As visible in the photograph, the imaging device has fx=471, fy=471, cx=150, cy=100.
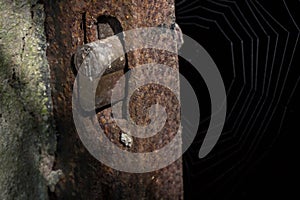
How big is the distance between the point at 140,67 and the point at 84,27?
0.35 ft

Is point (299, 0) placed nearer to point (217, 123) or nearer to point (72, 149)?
point (217, 123)

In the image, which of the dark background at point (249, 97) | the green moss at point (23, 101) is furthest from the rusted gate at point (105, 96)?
the dark background at point (249, 97)

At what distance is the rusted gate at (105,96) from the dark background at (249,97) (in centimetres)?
64

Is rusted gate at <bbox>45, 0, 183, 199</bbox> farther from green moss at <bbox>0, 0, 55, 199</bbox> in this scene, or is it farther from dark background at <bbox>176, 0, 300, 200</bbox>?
dark background at <bbox>176, 0, 300, 200</bbox>

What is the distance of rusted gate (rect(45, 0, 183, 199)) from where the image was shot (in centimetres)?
70

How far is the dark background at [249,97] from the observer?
142 centimetres

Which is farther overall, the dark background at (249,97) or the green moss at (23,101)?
the dark background at (249,97)

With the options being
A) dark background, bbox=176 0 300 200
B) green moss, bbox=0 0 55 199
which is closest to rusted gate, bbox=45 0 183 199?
green moss, bbox=0 0 55 199

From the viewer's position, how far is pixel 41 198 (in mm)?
839

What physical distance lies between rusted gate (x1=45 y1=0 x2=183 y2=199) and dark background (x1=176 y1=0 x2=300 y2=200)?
638 mm

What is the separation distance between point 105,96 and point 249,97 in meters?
0.94

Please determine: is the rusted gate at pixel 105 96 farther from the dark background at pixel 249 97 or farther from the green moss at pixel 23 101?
the dark background at pixel 249 97

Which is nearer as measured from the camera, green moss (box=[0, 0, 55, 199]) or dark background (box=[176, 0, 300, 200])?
green moss (box=[0, 0, 55, 199])

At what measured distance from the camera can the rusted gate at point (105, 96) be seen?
2.31ft
